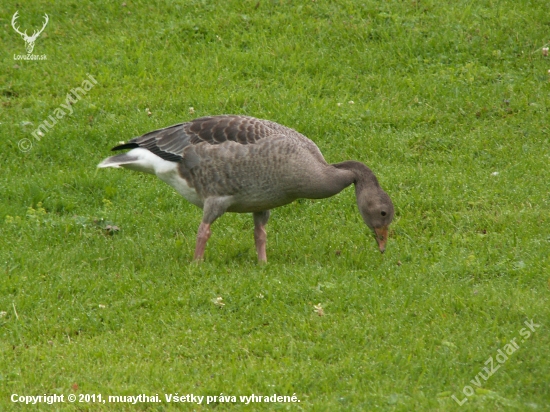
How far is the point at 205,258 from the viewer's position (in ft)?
30.5

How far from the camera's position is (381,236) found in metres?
8.98

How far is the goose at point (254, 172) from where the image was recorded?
8719 millimetres

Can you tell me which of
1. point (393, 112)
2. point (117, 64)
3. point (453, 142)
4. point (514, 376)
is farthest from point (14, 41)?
point (514, 376)

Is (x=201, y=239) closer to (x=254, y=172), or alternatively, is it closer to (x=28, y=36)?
(x=254, y=172)

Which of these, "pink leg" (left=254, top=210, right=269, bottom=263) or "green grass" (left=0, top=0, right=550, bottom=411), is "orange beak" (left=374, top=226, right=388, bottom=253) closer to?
"green grass" (left=0, top=0, right=550, bottom=411)

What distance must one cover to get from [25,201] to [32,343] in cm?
341

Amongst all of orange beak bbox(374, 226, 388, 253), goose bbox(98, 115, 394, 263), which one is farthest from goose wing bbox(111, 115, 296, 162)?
orange beak bbox(374, 226, 388, 253)

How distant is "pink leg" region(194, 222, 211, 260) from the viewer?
9.04m

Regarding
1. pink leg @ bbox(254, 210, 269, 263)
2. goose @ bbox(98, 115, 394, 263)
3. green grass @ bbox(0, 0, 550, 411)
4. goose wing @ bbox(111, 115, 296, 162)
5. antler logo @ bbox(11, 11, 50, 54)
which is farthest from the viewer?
antler logo @ bbox(11, 11, 50, 54)

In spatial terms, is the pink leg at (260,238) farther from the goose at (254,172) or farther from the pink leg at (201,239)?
the pink leg at (201,239)

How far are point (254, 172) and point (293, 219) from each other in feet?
6.15

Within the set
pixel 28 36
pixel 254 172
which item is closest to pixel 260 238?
pixel 254 172

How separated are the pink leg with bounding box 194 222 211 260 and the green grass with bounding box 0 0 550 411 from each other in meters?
0.14

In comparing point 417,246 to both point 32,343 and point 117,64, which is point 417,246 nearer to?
point 32,343
